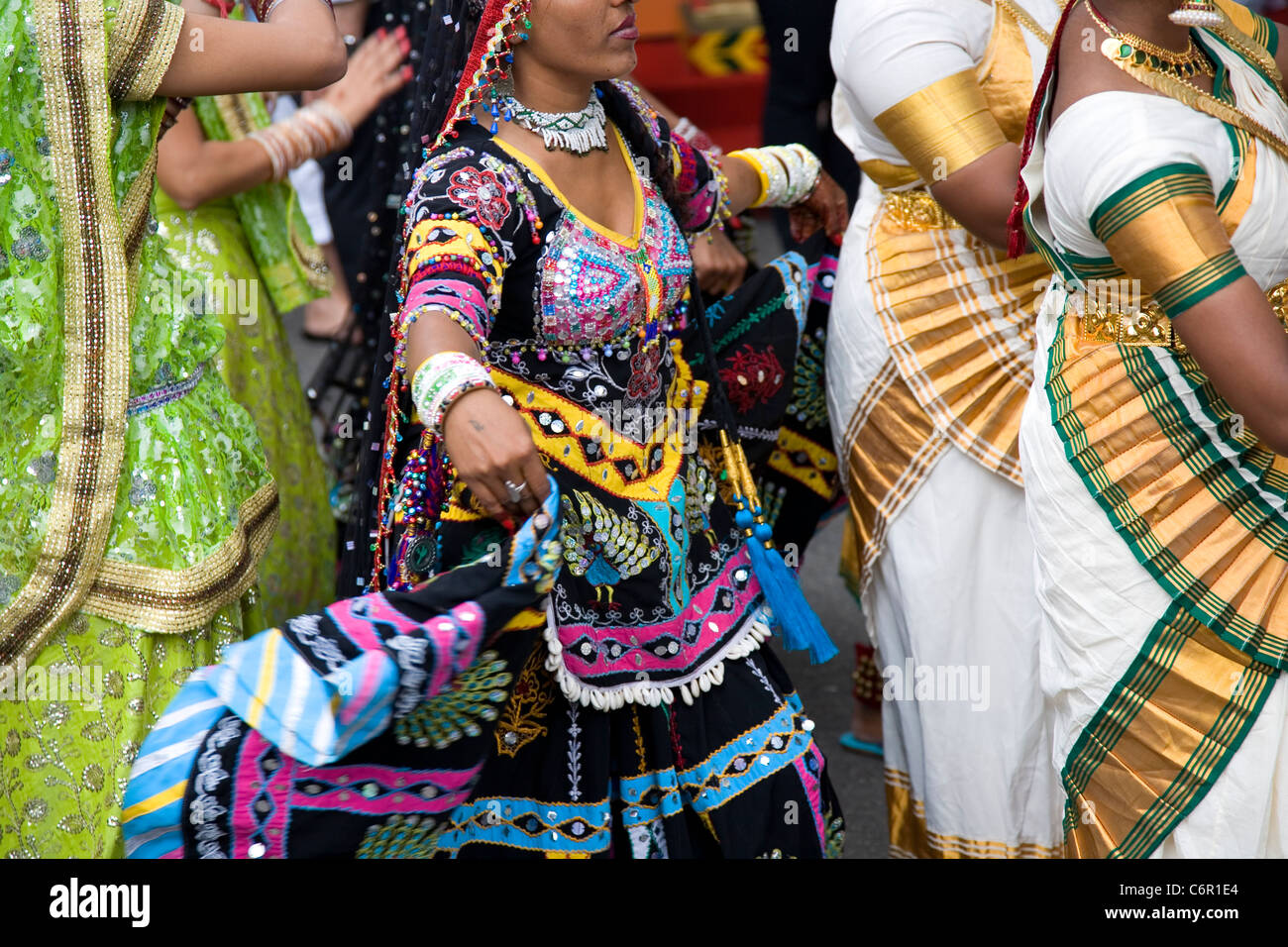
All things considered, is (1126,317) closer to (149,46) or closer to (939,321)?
(939,321)

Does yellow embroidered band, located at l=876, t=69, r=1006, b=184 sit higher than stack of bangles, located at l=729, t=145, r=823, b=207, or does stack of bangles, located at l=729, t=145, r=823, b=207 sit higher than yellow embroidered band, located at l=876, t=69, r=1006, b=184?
yellow embroidered band, located at l=876, t=69, r=1006, b=184

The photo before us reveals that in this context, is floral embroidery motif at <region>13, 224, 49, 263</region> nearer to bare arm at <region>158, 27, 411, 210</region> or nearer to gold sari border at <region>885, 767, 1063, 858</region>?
bare arm at <region>158, 27, 411, 210</region>

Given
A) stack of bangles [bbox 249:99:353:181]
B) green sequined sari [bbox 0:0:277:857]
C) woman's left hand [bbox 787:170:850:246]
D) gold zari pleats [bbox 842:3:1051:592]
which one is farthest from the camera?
stack of bangles [bbox 249:99:353:181]

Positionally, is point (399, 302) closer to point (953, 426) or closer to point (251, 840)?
point (251, 840)

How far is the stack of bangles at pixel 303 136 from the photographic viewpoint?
309 centimetres

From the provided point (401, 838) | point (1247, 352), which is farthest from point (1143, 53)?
point (401, 838)

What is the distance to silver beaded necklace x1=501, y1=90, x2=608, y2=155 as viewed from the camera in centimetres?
214

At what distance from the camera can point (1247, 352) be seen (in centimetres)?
180

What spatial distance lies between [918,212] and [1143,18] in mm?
768

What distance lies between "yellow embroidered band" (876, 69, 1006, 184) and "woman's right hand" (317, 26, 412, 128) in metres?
1.15

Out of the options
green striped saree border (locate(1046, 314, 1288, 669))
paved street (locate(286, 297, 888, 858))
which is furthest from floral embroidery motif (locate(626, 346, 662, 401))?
paved street (locate(286, 297, 888, 858))

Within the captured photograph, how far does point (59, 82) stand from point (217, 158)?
108cm

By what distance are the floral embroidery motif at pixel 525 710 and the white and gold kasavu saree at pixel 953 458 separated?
824 mm
